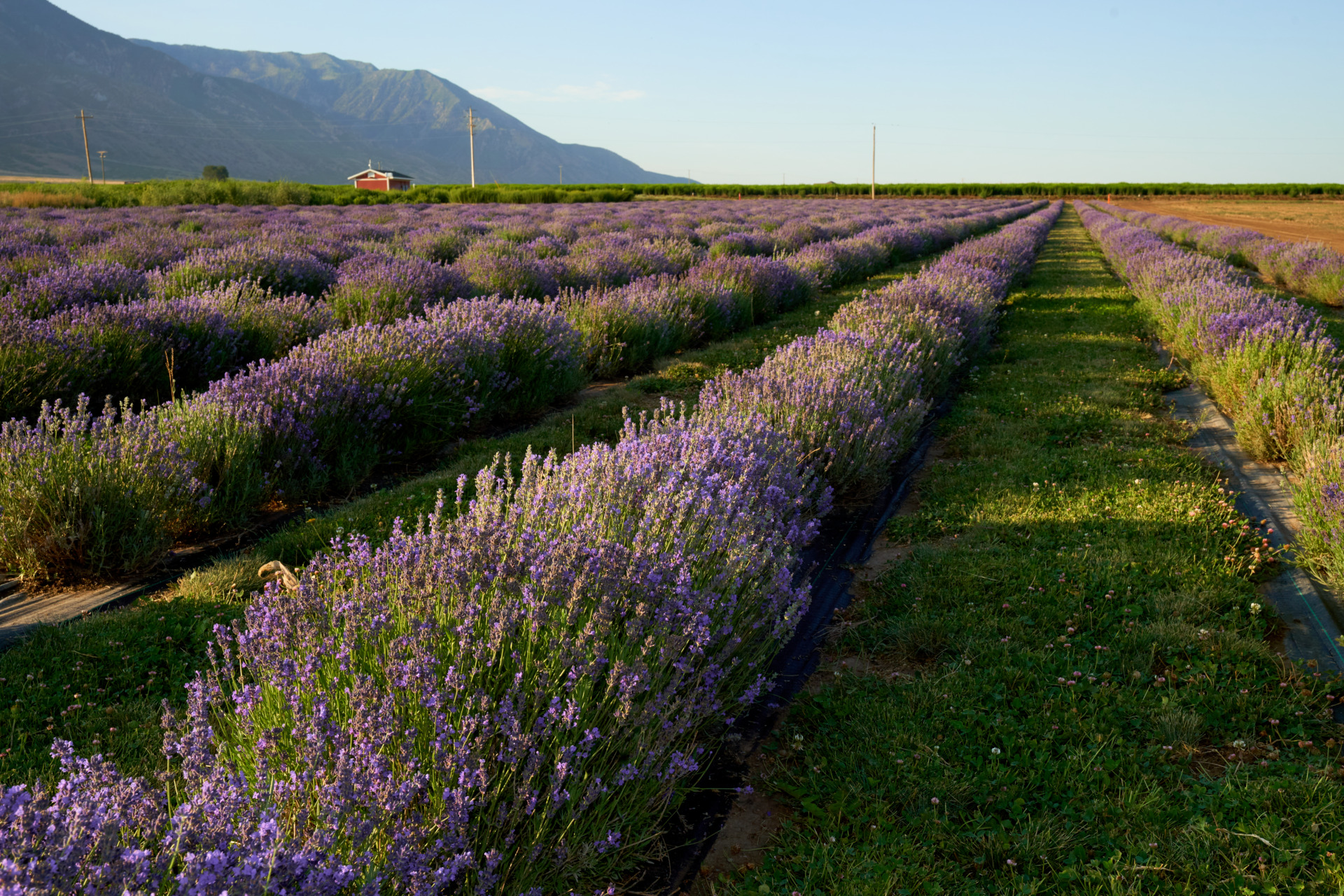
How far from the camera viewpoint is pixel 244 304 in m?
6.51

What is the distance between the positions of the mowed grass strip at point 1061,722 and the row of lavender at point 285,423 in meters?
3.08

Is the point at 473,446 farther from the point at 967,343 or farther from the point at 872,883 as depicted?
the point at 967,343

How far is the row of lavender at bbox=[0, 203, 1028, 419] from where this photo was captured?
16.3 feet

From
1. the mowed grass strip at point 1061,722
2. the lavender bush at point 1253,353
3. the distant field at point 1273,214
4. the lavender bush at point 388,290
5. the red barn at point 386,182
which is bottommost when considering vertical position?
the mowed grass strip at point 1061,722

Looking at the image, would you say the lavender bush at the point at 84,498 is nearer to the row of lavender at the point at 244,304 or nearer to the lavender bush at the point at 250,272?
the row of lavender at the point at 244,304

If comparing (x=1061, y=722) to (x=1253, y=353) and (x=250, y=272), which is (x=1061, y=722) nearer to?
(x=1253, y=353)

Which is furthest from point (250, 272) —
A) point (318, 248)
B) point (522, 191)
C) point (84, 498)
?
point (522, 191)

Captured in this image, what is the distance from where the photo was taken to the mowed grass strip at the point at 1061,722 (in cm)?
204

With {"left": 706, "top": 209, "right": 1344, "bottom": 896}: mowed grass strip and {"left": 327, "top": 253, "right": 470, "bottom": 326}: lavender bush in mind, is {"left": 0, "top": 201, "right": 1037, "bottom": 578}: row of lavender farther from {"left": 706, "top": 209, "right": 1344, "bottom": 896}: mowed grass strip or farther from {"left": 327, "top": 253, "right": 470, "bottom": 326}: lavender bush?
{"left": 706, "top": 209, "right": 1344, "bottom": 896}: mowed grass strip

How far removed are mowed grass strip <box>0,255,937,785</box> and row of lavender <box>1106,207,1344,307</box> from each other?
1366 cm

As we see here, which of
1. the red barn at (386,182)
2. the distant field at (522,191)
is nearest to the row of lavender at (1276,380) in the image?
the distant field at (522,191)

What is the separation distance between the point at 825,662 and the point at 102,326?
534 centimetres

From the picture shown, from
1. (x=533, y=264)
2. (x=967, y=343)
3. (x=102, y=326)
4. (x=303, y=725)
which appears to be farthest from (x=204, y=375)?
(x=967, y=343)

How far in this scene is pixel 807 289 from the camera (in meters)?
12.1
